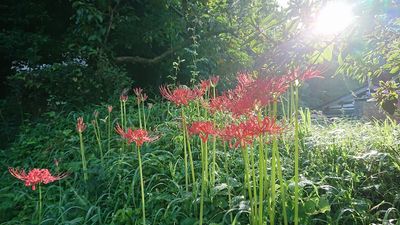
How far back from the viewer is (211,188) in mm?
2232

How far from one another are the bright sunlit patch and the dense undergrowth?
512 mm

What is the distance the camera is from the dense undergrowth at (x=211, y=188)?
2.14m

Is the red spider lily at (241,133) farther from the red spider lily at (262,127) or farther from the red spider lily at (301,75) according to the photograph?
the red spider lily at (301,75)

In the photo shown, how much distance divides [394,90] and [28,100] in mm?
4955

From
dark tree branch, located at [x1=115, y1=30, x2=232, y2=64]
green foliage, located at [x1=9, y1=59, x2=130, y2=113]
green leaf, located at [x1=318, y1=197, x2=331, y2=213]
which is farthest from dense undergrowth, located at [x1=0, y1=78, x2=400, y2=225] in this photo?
dark tree branch, located at [x1=115, y1=30, x2=232, y2=64]

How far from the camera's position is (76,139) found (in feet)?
12.8

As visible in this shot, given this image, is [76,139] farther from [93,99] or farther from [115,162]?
[93,99]

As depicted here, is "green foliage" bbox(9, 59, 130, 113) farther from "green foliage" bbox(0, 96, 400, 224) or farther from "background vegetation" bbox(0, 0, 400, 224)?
"green foliage" bbox(0, 96, 400, 224)

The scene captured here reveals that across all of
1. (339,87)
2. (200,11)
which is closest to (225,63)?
(200,11)

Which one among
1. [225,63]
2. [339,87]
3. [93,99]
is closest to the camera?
[93,99]

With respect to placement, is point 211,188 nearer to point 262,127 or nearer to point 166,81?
point 262,127

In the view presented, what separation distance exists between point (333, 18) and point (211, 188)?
1.10 meters

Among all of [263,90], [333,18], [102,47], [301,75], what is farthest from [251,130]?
[102,47]

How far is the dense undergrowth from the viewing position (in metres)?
2.14
